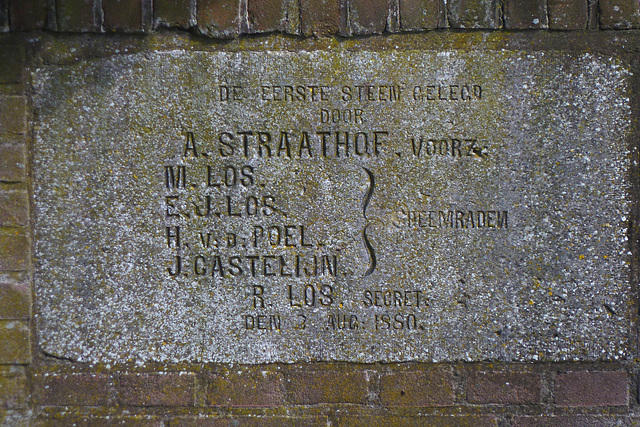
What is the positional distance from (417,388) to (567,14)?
161 cm

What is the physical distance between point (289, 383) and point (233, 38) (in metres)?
1.42

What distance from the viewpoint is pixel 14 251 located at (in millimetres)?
1486

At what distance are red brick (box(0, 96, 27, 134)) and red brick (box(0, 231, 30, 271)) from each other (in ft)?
1.37

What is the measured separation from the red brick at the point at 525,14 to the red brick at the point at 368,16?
18.9 inches

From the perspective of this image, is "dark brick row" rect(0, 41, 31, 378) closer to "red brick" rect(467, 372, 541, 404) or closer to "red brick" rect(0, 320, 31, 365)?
"red brick" rect(0, 320, 31, 365)

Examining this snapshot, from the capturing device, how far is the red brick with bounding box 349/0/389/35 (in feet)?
4.74

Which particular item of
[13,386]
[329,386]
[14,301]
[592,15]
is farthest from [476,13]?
[13,386]

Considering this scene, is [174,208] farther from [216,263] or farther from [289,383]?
[289,383]

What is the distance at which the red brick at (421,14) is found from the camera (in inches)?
56.9

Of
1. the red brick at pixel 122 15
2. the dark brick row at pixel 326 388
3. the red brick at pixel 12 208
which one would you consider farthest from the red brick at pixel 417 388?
the red brick at pixel 122 15

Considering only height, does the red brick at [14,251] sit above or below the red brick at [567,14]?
below

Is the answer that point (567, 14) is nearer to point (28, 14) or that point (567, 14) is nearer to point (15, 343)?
point (28, 14)

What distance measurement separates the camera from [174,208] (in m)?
1.48

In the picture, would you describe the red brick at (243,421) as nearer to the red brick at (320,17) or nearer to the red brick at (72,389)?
the red brick at (72,389)
